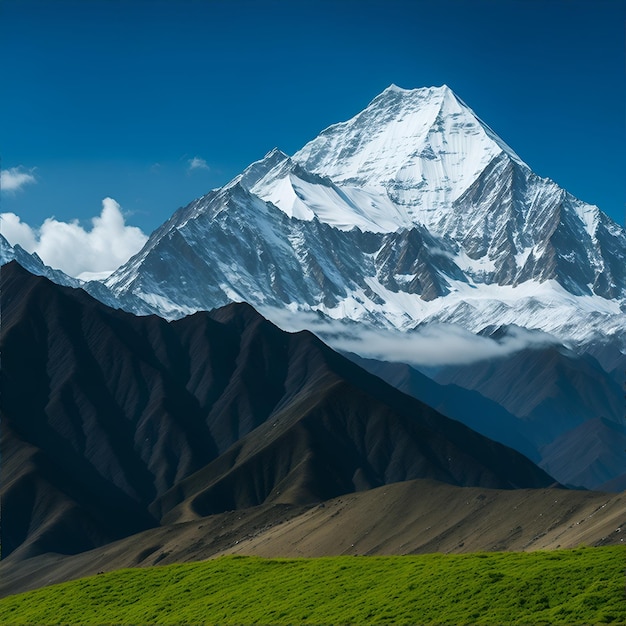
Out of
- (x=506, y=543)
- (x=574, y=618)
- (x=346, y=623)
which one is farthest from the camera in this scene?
(x=506, y=543)

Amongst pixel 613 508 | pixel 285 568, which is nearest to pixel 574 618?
pixel 285 568

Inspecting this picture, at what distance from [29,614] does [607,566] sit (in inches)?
2037

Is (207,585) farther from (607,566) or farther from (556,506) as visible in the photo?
(556,506)

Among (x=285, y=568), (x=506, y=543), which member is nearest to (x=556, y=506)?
(x=506, y=543)

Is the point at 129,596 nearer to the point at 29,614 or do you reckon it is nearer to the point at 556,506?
the point at 29,614

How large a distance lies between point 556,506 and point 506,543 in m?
13.1

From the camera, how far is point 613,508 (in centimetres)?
16512

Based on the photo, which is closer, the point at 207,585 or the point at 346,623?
the point at 346,623

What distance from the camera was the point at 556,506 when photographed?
188 m

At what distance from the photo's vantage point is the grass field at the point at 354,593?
81.2 metres

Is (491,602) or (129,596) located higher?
(129,596)

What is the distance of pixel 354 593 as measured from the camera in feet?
317

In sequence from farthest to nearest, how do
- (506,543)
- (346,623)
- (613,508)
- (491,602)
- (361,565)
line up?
(506,543)
(613,508)
(361,565)
(346,623)
(491,602)

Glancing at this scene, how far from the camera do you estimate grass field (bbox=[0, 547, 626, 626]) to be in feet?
267
